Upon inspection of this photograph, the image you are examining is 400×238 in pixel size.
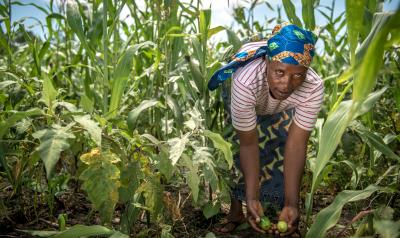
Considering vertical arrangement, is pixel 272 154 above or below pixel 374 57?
below

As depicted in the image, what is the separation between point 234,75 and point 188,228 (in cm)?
73

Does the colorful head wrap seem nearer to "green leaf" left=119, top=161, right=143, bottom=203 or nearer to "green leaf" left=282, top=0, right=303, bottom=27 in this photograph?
"green leaf" left=282, top=0, right=303, bottom=27

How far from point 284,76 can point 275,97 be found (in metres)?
0.20

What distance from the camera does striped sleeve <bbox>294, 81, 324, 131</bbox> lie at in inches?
63.3

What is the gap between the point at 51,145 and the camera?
0.93 m

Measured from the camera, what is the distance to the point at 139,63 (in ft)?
7.61

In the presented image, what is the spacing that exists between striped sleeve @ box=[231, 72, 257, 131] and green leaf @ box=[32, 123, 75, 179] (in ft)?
2.54

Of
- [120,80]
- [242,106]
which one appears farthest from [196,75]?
[120,80]

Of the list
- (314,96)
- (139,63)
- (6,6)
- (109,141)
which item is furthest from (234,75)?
(6,6)

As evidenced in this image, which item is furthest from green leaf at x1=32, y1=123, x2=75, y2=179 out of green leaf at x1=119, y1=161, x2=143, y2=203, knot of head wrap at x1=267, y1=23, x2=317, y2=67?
knot of head wrap at x1=267, y1=23, x2=317, y2=67

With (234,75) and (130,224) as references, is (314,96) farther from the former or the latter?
(130,224)

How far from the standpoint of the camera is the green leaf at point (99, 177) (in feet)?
3.48

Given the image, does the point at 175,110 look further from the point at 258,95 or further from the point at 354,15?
the point at 354,15

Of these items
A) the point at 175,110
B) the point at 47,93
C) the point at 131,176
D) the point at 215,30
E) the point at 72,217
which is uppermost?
the point at 215,30
